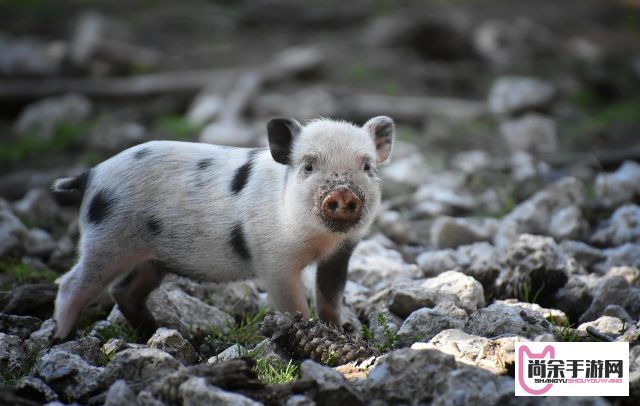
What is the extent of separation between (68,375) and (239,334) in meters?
1.28

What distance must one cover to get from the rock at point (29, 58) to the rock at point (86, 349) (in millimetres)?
9172

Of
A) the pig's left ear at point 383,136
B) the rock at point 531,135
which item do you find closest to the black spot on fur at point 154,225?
the pig's left ear at point 383,136

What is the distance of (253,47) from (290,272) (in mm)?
10353

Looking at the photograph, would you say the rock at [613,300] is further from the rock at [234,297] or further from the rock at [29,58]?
the rock at [29,58]

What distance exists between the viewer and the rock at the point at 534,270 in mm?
5375

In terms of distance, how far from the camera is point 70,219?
760 cm

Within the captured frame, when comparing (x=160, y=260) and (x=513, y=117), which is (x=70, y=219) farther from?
(x=513, y=117)

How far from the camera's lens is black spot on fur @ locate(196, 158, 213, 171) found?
212 inches

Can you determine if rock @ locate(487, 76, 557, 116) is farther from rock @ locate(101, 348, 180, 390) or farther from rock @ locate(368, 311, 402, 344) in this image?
rock @ locate(101, 348, 180, 390)

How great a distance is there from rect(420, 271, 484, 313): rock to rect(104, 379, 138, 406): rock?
2126 millimetres

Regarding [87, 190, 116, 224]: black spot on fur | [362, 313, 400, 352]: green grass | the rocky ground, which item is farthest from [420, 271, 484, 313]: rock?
[87, 190, 116, 224]: black spot on fur

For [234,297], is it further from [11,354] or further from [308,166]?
[11,354]

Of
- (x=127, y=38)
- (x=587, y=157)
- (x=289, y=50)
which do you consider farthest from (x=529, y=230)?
(x=127, y=38)

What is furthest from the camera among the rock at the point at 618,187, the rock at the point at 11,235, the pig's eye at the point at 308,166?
→ the rock at the point at 618,187
